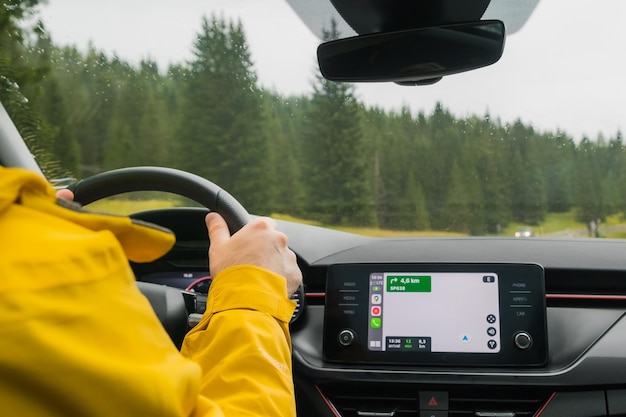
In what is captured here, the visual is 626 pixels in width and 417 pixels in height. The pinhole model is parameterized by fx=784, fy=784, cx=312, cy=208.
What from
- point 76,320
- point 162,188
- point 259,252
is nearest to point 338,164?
point 162,188

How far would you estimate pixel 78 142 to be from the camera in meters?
3.51

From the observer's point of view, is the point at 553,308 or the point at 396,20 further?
the point at 553,308

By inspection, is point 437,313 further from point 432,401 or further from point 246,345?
point 246,345

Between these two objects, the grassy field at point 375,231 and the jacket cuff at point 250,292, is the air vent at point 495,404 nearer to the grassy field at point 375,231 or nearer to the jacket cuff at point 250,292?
the grassy field at point 375,231

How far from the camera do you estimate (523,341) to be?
8.75 ft

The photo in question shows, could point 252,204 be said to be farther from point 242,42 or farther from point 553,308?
point 553,308

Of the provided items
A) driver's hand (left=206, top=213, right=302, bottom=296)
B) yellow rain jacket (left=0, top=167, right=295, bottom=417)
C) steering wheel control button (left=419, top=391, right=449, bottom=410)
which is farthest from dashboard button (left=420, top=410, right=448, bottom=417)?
yellow rain jacket (left=0, top=167, right=295, bottom=417)

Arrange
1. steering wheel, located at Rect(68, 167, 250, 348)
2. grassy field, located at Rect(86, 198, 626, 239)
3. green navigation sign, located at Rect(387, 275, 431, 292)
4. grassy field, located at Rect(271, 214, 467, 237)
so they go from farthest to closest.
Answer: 1. grassy field, located at Rect(271, 214, 467, 237)
2. grassy field, located at Rect(86, 198, 626, 239)
3. green navigation sign, located at Rect(387, 275, 431, 292)
4. steering wheel, located at Rect(68, 167, 250, 348)

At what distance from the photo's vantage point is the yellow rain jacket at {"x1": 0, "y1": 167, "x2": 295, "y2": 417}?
846 mm

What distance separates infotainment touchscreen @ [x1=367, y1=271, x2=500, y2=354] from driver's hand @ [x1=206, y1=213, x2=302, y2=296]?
119 cm

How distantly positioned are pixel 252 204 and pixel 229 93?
52 cm

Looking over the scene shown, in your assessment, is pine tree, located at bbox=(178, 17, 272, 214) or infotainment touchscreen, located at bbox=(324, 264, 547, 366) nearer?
infotainment touchscreen, located at bbox=(324, 264, 547, 366)

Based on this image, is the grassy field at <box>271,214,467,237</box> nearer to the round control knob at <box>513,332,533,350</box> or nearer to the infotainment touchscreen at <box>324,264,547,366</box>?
the infotainment touchscreen at <box>324,264,547,366</box>

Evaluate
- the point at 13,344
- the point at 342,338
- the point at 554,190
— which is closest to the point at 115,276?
the point at 13,344
